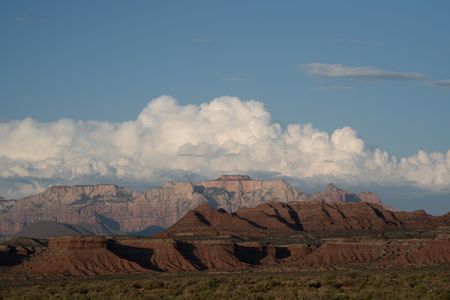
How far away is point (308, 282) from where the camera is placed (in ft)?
275

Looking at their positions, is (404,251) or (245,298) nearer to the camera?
(245,298)

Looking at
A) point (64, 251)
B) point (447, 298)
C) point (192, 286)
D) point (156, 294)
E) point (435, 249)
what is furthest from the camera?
point (64, 251)

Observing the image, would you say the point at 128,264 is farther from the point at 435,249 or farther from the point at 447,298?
the point at 447,298

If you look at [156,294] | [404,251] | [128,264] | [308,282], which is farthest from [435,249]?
[156,294]

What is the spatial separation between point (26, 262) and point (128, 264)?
836 inches

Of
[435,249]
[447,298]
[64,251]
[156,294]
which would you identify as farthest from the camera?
[64,251]

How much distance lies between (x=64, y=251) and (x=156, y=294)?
122 m

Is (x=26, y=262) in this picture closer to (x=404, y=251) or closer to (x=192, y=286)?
(x=404, y=251)

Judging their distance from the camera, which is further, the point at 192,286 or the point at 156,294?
the point at 192,286

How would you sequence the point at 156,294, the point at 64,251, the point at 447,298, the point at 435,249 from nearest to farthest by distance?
the point at 447,298
the point at 156,294
the point at 435,249
the point at 64,251

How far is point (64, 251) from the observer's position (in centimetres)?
19488

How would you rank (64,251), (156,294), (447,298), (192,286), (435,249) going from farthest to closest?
(64,251) < (435,249) < (192,286) < (156,294) < (447,298)

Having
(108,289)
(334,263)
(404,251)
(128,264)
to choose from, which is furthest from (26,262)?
(108,289)

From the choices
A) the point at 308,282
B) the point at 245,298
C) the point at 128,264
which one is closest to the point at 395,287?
the point at 308,282
